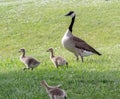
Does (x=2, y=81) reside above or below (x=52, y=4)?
above

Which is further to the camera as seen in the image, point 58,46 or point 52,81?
point 58,46

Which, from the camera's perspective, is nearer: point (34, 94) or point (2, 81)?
point (34, 94)

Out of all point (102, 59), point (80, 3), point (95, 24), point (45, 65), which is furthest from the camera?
point (80, 3)

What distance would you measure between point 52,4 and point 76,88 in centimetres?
→ 3066

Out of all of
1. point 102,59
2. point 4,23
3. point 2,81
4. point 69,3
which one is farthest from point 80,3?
point 2,81

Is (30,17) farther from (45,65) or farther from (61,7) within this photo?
(45,65)

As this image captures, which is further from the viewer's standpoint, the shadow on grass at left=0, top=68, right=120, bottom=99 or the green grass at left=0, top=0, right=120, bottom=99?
the green grass at left=0, top=0, right=120, bottom=99

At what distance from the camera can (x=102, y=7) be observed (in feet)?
123

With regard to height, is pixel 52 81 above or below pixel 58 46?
above

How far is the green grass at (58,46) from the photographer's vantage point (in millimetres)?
11336

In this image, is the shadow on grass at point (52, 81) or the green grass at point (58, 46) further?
the green grass at point (58, 46)

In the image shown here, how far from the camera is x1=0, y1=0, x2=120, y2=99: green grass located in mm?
11336

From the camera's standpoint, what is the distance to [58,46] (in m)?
27.5

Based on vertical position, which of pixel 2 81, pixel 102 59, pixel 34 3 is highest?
pixel 2 81
